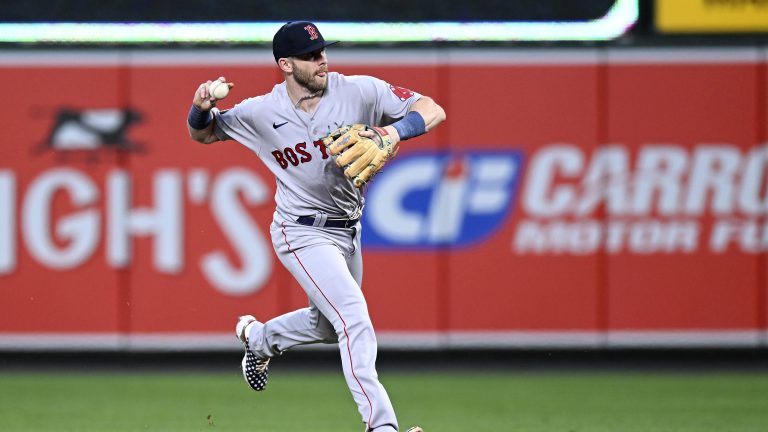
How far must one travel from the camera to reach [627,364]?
10.1 metres

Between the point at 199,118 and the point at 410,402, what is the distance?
9.71 feet

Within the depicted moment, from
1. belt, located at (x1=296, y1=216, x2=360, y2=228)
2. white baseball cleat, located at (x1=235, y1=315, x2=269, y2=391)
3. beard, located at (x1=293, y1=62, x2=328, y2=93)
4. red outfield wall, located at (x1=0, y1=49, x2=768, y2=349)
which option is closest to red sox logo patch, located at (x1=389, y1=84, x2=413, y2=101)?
beard, located at (x1=293, y1=62, x2=328, y2=93)

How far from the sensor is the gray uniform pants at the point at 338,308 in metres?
5.54

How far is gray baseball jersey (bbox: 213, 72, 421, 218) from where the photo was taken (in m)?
5.85

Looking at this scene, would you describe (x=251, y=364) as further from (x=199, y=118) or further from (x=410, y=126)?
(x=410, y=126)

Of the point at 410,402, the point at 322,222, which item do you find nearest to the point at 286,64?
the point at 322,222

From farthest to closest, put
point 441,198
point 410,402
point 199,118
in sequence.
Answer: point 441,198 → point 410,402 → point 199,118

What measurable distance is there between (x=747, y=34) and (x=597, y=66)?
3.70ft

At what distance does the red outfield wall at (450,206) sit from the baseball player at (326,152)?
3652 mm

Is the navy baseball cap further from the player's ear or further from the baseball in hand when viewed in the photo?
the baseball in hand

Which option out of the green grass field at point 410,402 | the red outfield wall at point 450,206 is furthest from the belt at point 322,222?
the red outfield wall at point 450,206

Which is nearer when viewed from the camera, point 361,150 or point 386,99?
point 361,150

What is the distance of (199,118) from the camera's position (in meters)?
5.91

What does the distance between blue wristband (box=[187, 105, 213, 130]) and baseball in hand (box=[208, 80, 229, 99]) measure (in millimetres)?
184
